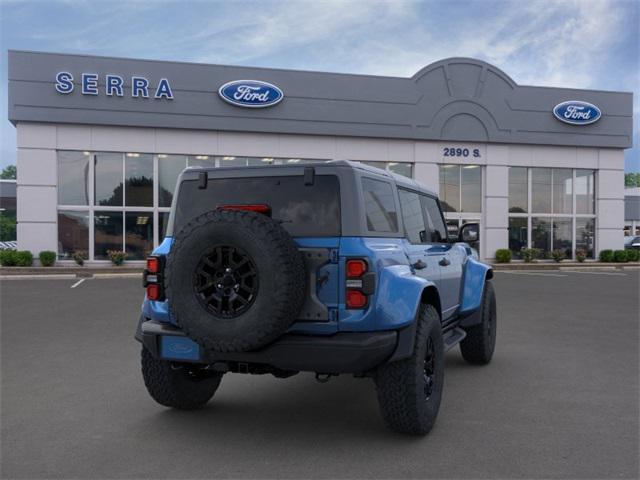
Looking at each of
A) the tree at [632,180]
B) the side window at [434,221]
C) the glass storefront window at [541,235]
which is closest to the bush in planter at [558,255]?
the glass storefront window at [541,235]

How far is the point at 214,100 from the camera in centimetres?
2417

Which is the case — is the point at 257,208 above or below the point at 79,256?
above

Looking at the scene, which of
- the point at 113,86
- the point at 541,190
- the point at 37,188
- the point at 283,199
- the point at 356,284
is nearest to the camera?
the point at 356,284

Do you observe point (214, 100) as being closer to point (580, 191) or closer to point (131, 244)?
point (131, 244)

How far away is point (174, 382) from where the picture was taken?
15.5ft

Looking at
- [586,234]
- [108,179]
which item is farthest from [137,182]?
[586,234]

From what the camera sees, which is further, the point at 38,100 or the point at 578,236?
the point at 578,236

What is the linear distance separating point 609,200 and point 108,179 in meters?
23.6

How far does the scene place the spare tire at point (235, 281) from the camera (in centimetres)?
367

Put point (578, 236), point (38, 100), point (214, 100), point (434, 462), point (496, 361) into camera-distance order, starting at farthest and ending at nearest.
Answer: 1. point (578, 236)
2. point (214, 100)
3. point (38, 100)
4. point (496, 361)
5. point (434, 462)

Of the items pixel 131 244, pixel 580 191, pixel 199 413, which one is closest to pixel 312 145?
pixel 131 244

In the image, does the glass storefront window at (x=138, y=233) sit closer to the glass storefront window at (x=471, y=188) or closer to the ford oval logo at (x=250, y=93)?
the ford oval logo at (x=250, y=93)

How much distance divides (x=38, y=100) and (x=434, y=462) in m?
23.1

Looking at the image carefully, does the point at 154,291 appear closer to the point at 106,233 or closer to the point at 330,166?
the point at 330,166
